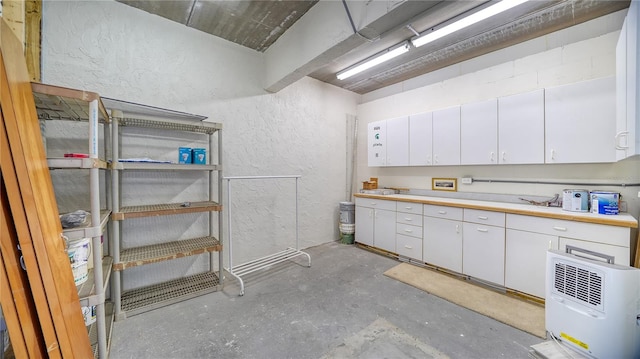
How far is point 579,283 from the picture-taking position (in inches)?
59.7

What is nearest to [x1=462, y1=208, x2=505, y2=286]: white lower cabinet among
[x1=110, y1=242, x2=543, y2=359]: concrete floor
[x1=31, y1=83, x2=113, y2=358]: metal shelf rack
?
[x1=110, y1=242, x2=543, y2=359]: concrete floor

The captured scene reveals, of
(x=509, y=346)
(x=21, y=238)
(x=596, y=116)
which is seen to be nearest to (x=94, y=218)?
(x=21, y=238)

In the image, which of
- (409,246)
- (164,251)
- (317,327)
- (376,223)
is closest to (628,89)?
(409,246)

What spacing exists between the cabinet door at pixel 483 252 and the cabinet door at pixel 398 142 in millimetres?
1444

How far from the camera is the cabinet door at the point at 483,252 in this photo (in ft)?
8.54

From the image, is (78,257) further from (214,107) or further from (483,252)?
(483,252)

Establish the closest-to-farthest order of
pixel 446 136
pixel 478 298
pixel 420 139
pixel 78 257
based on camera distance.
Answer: pixel 78 257
pixel 478 298
pixel 446 136
pixel 420 139

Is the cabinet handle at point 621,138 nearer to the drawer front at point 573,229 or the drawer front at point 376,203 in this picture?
the drawer front at point 573,229

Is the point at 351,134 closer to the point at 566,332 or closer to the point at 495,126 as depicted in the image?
the point at 495,126

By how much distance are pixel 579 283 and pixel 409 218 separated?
1.96 metres

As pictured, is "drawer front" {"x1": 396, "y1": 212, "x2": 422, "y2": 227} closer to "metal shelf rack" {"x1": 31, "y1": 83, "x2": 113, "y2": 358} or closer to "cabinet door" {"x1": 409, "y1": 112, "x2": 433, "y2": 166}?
"cabinet door" {"x1": 409, "y1": 112, "x2": 433, "y2": 166}

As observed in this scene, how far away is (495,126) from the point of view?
2.94 meters

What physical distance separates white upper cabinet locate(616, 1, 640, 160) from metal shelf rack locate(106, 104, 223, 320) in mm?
3540

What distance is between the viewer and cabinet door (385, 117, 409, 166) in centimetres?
385
